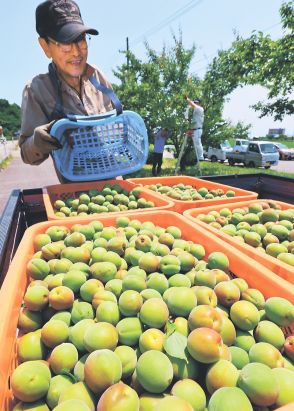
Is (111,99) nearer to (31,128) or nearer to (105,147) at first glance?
(105,147)

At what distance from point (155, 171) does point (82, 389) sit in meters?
11.7

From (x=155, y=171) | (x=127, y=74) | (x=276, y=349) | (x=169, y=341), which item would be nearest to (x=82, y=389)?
(x=169, y=341)

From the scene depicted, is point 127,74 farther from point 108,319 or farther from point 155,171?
point 108,319

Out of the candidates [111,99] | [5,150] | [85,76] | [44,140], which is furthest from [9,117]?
[44,140]

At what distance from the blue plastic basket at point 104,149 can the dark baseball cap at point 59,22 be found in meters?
0.65

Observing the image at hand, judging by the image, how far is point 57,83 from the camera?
263 centimetres

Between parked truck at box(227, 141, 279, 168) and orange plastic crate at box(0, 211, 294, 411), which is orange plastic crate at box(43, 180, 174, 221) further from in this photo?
parked truck at box(227, 141, 279, 168)

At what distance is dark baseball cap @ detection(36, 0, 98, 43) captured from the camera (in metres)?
2.23

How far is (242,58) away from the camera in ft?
34.6

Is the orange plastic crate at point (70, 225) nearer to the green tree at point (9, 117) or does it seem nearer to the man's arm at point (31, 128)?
the man's arm at point (31, 128)

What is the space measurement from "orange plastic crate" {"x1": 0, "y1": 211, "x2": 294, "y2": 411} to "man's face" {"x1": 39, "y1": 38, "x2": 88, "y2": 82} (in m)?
1.31

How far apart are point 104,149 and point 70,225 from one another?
3.96 feet

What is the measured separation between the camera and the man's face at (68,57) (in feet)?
7.85

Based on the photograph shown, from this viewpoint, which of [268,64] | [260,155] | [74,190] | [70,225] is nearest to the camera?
[70,225]
